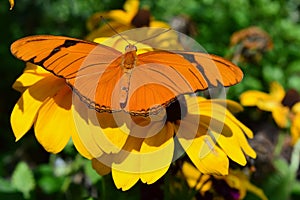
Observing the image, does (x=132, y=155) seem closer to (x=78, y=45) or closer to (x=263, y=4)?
(x=78, y=45)

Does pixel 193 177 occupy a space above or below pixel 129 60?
below

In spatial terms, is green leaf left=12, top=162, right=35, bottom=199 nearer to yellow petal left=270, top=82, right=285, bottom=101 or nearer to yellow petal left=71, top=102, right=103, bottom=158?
yellow petal left=71, top=102, right=103, bottom=158

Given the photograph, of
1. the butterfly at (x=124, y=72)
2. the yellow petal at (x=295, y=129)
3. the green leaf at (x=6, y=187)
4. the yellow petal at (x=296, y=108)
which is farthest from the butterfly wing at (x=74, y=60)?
the yellow petal at (x=296, y=108)

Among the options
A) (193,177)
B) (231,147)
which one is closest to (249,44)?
(193,177)

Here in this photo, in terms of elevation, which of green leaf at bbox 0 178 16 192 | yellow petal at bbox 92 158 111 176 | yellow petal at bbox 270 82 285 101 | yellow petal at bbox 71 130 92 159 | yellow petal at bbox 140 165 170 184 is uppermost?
yellow petal at bbox 71 130 92 159

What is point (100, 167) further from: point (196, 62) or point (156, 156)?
point (196, 62)

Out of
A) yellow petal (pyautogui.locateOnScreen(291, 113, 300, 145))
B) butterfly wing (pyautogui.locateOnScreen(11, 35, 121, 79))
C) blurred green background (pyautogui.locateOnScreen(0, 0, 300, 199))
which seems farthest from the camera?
blurred green background (pyautogui.locateOnScreen(0, 0, 300, 199))

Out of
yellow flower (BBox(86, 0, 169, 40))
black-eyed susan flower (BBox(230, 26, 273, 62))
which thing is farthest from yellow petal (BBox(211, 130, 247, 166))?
black-eyed susan flower (BBox(230, 26, 273, 62))
